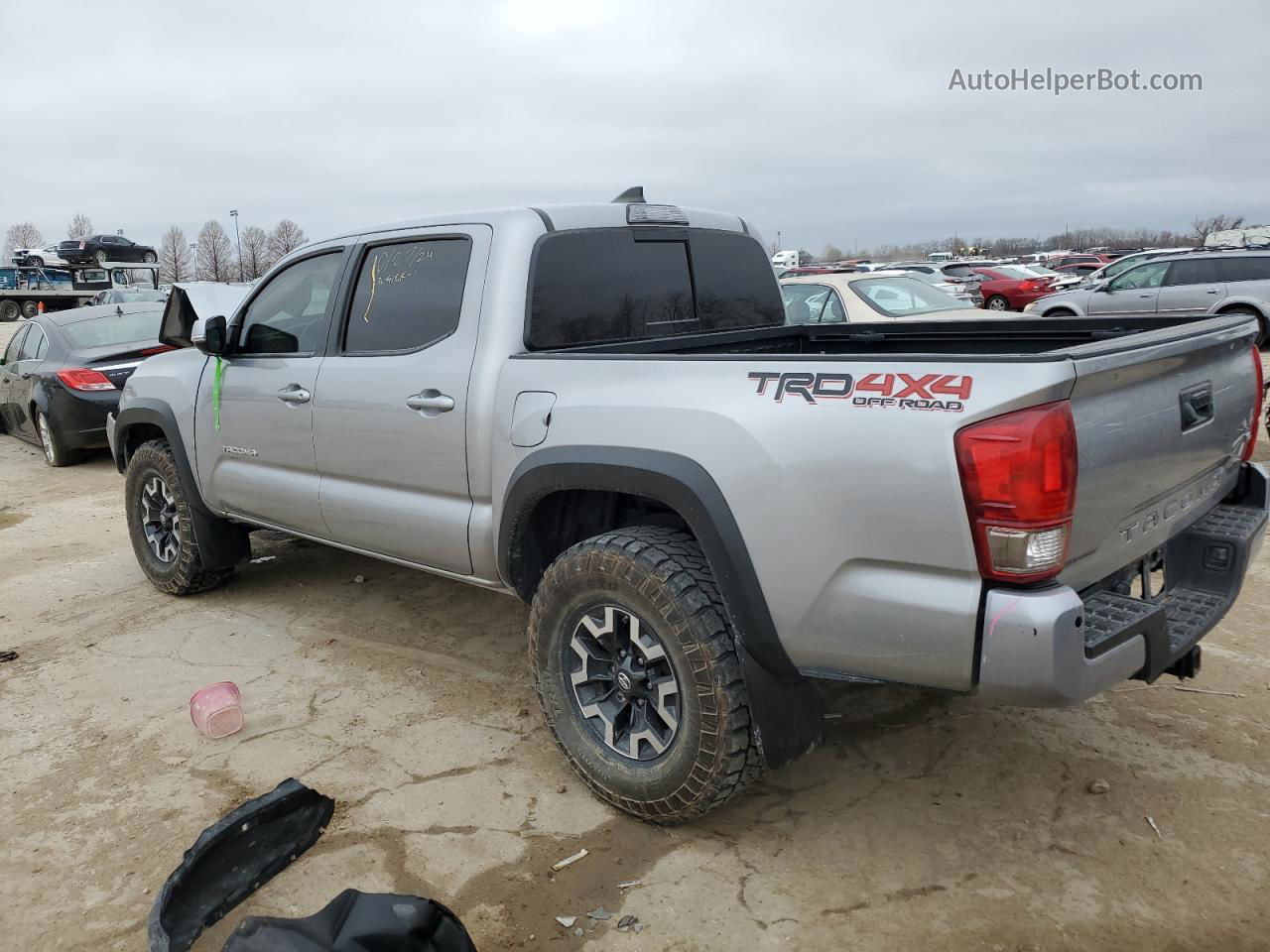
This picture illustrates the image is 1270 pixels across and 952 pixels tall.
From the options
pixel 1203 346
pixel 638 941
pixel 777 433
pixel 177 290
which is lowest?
pixel 638 941

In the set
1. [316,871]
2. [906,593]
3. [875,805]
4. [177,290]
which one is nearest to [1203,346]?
[906,593]

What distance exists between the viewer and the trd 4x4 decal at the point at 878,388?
232cm

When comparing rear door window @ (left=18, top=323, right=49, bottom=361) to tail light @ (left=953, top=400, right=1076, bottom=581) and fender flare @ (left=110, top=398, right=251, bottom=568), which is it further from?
tail light @ (left=953, top=400, right=1076, bottom=581)

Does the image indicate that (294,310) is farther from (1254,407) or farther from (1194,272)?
(1194,272)

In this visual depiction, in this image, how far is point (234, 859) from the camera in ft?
9.30

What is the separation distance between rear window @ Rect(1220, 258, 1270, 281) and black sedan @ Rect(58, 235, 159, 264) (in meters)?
37.6

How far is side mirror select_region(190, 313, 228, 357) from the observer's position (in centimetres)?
457

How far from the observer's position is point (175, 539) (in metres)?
5.44

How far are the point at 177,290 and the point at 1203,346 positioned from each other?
4.70 metres

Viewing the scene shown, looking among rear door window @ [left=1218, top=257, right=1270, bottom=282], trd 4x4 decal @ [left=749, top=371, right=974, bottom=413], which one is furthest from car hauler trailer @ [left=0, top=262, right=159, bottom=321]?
trd 4x4 decal @ [left=749, top=371, right=974, bottom=413]

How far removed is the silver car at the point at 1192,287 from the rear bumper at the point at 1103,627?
11967mm

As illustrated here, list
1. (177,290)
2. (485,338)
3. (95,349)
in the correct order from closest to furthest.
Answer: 1. (485,338)
2. (177,290)
3. (95,349)

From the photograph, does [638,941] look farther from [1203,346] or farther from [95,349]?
[95,349]

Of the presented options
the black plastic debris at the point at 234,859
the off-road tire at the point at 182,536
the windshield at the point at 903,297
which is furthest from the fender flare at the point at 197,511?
the windshield at the point at 903,297
